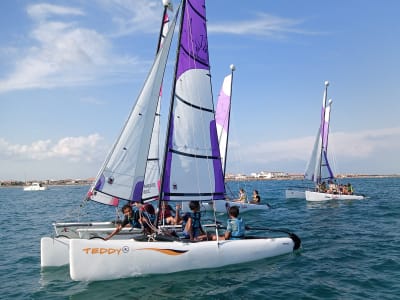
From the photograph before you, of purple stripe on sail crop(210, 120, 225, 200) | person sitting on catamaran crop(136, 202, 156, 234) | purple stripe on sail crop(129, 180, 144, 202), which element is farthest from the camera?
purple stripe on sail crop(210, 120, 225, 200)

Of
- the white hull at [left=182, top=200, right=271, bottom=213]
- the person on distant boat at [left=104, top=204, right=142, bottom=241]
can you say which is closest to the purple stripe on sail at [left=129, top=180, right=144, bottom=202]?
the person on distant boat at [left=104, top=204, right=142, bottom=241]

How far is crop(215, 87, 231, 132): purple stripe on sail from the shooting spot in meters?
30.3

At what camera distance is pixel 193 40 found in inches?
547

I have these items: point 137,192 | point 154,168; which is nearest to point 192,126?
point 137,192

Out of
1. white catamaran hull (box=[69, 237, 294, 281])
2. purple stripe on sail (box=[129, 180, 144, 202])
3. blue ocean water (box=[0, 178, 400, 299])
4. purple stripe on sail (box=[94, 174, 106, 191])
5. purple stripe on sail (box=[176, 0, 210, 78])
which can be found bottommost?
blue ocean water (box=[0, 178, 400, 299])

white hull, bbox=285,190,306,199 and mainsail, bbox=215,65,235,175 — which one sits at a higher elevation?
mainsail, bbox=215,65,235,175

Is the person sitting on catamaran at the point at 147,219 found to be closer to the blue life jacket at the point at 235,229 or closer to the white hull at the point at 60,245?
the white hull at the point at 60,245

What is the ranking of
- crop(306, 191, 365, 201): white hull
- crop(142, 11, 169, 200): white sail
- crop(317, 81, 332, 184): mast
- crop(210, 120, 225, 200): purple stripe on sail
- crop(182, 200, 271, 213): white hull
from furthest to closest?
crop(317, 81, 332, 184): mast
crop(306, 191, 365, 201): white hull
crop(182, 200, 271, 213): white hull
crop(142, 11, 169, 200): white sail
crop(210, 120, 225, 200): purple stripe on sail

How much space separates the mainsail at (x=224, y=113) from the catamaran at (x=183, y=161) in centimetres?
1548

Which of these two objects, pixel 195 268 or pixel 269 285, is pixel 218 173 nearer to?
pixel 195 268

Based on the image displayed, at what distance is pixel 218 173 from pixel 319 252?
505cm

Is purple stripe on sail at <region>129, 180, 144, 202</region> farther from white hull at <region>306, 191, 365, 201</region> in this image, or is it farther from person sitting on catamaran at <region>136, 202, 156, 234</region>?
white hull at <region>306, 191, 365, 201</region>

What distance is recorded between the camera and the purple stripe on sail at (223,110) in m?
30.3

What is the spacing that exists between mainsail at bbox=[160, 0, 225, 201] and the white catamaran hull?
221 centimetres
